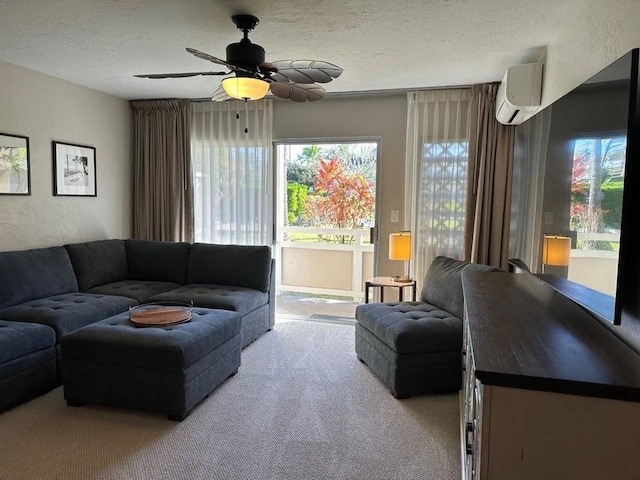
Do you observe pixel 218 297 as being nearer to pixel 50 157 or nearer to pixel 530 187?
pixel 50 157

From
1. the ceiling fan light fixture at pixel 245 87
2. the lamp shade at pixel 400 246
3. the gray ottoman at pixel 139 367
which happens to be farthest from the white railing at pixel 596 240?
the lamp shade at pixel 400 246

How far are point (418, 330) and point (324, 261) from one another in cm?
337

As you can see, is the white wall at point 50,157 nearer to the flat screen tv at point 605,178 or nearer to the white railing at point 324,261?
the white railing at point 324,261

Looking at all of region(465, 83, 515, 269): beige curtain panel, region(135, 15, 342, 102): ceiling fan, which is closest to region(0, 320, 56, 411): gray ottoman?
region(135, 15, 342, 102): ceiling fan

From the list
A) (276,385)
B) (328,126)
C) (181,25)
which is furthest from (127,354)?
(328,126)

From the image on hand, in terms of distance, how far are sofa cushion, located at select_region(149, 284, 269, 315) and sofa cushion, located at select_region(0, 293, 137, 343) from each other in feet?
1.14

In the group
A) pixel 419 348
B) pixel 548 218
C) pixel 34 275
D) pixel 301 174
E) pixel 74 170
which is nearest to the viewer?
pixel 548 218

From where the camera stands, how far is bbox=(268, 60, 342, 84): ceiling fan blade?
8.14 ft

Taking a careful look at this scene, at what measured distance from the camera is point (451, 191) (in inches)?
172

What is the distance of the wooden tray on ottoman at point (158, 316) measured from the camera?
2.88 m

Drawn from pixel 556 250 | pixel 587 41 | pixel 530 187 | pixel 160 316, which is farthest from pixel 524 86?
pixel 160 316

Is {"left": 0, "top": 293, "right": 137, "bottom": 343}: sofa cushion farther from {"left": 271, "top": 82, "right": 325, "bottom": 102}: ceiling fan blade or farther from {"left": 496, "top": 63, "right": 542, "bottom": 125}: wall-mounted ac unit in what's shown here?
{"left": 496, "top": 63, "right": 542, "bottom": 125}: wall-mounted ac unit

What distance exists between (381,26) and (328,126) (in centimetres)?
200

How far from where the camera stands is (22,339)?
277 centimetres
